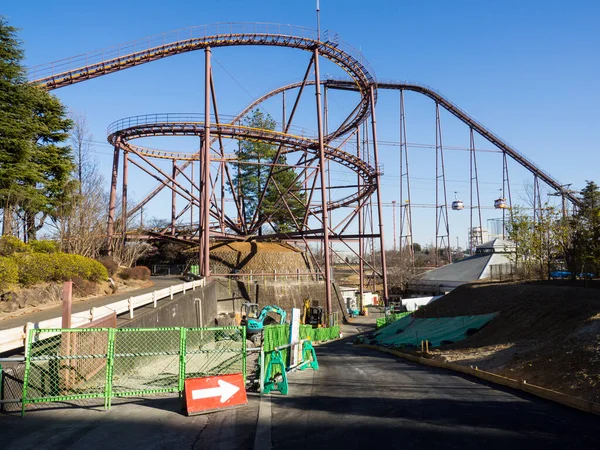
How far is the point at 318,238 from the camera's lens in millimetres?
32531

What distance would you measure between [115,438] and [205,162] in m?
21.5

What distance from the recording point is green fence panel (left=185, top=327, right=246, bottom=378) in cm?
796

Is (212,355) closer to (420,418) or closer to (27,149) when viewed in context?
(420,418)

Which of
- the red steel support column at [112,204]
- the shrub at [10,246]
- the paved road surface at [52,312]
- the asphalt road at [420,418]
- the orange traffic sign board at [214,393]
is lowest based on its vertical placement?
Answer: the asphalt road at [420,418]

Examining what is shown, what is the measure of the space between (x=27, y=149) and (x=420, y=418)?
18.1 metres

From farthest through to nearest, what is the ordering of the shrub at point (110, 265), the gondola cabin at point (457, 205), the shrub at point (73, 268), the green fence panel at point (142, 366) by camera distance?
1. the gondola cabin at point (457, 205)
2. the shrub at point (110, 265)
3. the shrub at point (73, 268)
4. the green fence panel at point (142, 366)

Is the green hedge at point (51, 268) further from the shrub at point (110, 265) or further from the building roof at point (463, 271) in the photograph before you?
the building roof at point (463, 271)

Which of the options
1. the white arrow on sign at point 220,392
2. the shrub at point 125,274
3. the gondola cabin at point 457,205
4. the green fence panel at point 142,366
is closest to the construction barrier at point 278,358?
the white arrow on sign at point 220,392

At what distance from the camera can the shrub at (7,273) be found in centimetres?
1200

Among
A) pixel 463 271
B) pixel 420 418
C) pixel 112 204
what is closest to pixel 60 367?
pixel 420 418

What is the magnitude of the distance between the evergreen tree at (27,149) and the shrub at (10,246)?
1.97 meters

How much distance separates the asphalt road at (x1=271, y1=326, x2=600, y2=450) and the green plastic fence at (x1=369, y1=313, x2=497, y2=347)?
722cm

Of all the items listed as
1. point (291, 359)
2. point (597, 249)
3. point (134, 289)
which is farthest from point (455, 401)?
point (134, 289)

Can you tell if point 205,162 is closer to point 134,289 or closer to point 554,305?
point 134,289
